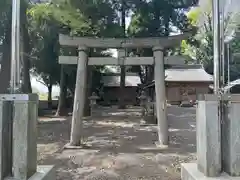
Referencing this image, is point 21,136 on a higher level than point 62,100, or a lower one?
lower

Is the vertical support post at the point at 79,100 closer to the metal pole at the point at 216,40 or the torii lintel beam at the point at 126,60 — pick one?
the torii lintel beam at the point at 126,60

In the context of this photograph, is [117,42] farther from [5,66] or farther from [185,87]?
[185,87]

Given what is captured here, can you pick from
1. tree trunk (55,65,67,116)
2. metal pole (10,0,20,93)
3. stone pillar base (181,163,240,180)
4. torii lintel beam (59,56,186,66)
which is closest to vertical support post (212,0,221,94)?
stone pillar base (181,163,240,180)

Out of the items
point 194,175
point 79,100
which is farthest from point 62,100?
point 194,175

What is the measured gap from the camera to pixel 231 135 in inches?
115

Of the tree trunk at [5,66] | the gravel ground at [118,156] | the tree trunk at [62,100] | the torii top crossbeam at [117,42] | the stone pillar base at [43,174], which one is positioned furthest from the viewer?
the tree trunk at [62,100]

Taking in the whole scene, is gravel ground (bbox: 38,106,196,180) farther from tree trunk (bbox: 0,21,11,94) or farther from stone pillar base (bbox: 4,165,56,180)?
tree trunk (bbox: 0,21,11,94)

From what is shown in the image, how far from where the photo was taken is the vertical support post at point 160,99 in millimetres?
7629

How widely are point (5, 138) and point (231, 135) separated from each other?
225 cm

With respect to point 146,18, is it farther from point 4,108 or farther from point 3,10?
point 4,108

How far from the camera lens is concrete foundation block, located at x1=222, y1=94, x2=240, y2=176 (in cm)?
288

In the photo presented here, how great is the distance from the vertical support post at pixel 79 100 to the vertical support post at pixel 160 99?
6.42 ft

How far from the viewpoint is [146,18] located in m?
14.6

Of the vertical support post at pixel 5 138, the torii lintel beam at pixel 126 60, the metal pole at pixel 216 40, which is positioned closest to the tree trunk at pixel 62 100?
the torii lintel beam at pixel 126 60
